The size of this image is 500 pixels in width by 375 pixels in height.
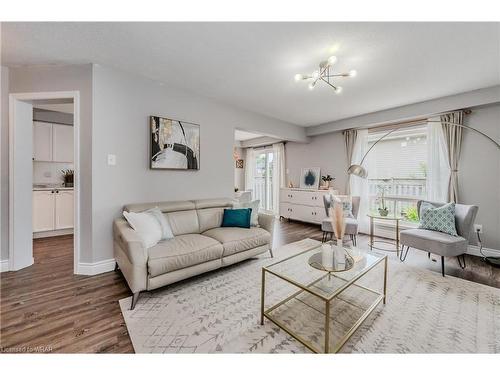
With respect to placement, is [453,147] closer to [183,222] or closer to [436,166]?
[436,166]

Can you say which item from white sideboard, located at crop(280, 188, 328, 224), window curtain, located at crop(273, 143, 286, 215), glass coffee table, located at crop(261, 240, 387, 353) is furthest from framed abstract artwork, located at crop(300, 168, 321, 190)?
glass coffee table, located at crop(261, 240, 387, 353)

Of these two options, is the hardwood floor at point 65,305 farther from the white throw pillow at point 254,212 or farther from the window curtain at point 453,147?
the white throw pillow at point 254,212

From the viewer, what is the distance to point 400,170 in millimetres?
4070

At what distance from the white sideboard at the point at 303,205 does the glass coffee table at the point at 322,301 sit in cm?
269

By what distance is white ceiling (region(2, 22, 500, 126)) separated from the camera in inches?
71.1

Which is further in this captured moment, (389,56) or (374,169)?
(374,169)

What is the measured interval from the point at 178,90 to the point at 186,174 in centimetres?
126

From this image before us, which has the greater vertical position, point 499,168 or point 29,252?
point 499,168

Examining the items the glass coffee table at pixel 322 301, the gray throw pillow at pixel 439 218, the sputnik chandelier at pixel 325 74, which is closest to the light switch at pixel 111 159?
the glass coffee table at pixel 322 301

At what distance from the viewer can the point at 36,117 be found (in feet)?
13.2

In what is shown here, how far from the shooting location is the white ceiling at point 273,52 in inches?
71.1

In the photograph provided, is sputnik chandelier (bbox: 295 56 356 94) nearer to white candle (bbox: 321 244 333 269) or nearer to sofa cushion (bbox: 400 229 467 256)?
white candle (bbox: 321 244 333 269)
